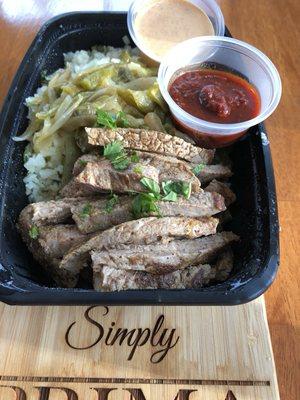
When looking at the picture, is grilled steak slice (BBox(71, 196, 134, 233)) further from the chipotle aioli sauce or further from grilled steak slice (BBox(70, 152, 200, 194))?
the chipotle aioli sauce

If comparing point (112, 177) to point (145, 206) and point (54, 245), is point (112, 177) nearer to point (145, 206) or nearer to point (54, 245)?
point (145, 206)

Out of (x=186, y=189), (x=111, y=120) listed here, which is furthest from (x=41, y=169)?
(x=186, y=189)

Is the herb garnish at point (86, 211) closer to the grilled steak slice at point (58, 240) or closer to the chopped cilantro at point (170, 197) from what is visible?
the grilled steak slice at point (58, 240)

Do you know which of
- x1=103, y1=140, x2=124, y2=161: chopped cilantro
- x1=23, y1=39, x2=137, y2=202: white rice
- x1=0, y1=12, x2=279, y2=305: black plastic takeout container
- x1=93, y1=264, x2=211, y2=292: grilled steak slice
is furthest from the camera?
x1=23, y1=39, x2=137, y2=202: white rice

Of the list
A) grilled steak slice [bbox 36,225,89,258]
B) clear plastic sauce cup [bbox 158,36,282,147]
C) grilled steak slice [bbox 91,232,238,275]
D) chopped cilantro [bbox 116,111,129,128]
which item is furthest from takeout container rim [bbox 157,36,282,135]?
grilled steak slice [bbox 36,225,89,258]

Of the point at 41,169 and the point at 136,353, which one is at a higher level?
the point at 41,169

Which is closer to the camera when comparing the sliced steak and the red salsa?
the sliced steak

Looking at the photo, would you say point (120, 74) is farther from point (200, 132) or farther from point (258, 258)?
point (258, 258)
